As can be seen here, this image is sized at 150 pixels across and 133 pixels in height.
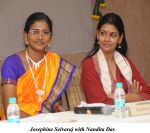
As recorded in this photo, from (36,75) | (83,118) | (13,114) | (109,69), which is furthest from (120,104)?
(109,69)

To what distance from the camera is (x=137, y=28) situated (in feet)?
15.6

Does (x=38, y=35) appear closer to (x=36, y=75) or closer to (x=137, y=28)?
(x=36, y=75)

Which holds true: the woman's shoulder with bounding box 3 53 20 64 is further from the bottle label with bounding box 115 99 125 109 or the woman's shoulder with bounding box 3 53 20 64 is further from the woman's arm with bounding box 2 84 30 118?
the bottle label with bounding box 115 99 125 109

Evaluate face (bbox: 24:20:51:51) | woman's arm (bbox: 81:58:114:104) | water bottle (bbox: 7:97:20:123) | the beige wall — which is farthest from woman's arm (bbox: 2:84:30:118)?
the beige wall

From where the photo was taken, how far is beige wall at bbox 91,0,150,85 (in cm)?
465

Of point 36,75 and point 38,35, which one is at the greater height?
point 38,35

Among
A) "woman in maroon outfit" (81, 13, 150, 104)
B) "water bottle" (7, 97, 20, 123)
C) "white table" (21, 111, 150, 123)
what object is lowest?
"white table" (21, 111, 150, 123)

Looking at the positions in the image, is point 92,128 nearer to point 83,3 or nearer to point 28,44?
point 28,44

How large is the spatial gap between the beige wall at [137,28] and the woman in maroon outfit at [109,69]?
138cm

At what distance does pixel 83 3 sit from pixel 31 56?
1556 mm

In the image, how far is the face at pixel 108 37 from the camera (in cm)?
315

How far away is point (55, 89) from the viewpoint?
9.64ft

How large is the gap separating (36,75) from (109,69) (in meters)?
0.68

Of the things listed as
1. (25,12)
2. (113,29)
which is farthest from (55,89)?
(25,12)
